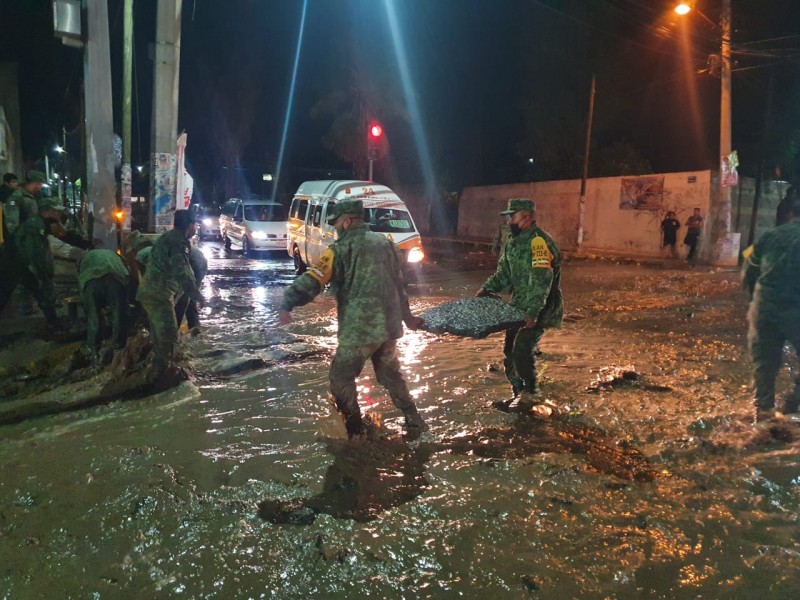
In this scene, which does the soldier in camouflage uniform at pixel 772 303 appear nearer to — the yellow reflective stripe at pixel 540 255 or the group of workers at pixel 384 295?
the group of workers at pixel 384 295

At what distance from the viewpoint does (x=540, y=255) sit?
4.79m

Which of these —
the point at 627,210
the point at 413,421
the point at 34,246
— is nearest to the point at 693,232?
the point at 627,210

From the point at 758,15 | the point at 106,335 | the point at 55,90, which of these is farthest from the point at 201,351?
the point at 55,90

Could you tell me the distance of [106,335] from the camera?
6828 millimetres

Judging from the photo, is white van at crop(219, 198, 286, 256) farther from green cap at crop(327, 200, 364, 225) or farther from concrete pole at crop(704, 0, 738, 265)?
green cap at crop(327, 200, 364, 225)

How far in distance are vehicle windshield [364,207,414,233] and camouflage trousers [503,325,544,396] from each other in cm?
774

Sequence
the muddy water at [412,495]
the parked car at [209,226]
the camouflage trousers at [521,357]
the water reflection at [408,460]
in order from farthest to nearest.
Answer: the parked car at [209,226]
the camouflage trousers at [521,357]
the water reflection at [408,460]
the muddy water at [412,495]

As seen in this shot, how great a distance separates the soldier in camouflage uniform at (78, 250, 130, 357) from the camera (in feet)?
21.0

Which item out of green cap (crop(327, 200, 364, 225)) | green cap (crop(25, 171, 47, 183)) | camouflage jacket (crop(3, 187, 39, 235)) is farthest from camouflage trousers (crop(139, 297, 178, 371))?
green cap (crop(25, 171, 47, 183))

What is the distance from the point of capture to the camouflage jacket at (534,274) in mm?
4777

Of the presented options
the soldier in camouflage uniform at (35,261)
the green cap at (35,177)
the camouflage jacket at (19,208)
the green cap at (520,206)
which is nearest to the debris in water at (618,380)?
the green cap at (520,206)

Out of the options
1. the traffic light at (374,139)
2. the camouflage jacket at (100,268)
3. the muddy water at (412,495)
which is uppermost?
the traffic light at (374,139)

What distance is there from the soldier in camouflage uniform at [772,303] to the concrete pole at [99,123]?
7.25 meters

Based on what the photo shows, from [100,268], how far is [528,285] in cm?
442
